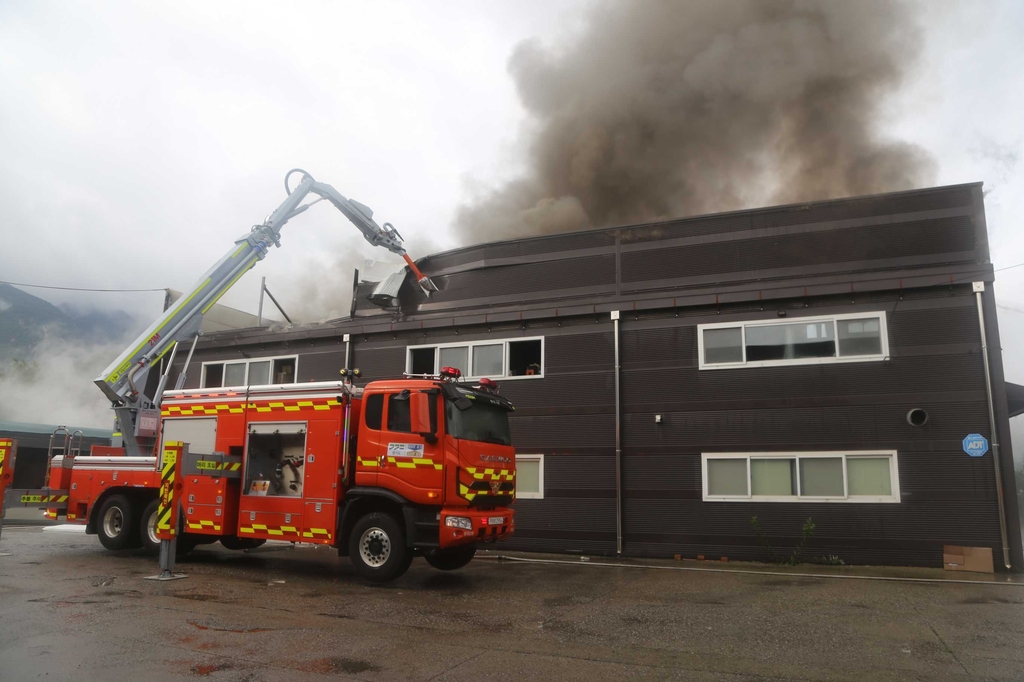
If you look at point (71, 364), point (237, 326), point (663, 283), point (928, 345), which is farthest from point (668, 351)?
point (71, 364)

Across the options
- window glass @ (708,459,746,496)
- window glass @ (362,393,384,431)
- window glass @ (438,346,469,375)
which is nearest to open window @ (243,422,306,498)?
window glass @ (362,393,384,431)

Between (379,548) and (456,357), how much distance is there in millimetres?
6406

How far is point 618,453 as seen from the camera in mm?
13500

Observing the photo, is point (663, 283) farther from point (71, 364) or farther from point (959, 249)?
point (71, 364)

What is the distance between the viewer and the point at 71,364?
241 feet

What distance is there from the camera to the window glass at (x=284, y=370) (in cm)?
1750

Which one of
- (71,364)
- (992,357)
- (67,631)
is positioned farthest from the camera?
(71,364)

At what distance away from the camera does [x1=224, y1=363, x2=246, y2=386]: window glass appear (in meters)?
18.1

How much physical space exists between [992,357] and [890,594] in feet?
16.5

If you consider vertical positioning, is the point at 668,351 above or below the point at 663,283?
below

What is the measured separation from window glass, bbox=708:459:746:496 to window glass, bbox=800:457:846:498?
1.02 metres

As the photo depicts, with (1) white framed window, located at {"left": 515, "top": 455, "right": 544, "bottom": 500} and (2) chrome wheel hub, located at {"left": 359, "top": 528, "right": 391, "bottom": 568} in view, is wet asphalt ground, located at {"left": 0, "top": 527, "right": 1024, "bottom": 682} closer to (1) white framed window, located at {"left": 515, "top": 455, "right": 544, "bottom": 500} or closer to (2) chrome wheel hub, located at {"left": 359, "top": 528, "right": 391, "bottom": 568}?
(2) chrome wheel hub, located at {"left": 359, "top": 528, "right": 391, "bottom": 568}

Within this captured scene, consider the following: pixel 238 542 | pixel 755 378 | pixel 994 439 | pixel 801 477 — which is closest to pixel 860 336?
pixel 755 378

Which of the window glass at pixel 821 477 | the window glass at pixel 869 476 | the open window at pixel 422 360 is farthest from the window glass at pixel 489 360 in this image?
the window glass at pixel 869 476
